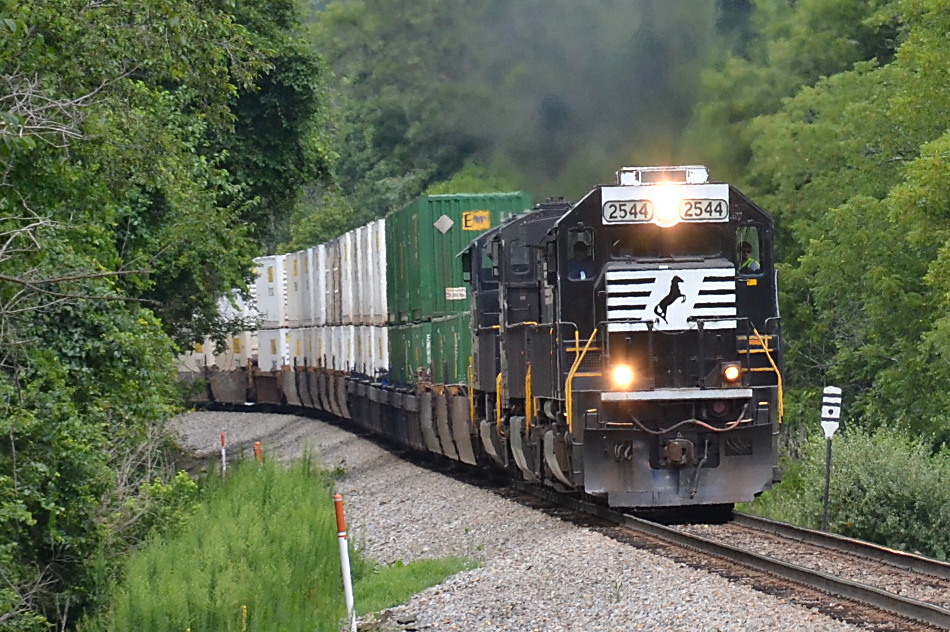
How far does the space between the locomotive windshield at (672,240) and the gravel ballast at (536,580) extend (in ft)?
8.81

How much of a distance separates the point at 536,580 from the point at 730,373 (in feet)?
10.2

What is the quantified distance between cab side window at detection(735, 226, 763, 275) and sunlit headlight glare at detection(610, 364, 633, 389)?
1.50 m

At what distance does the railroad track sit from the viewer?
Result: 9.24 metres

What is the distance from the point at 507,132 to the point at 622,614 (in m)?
16.1

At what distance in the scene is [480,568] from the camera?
12312mm

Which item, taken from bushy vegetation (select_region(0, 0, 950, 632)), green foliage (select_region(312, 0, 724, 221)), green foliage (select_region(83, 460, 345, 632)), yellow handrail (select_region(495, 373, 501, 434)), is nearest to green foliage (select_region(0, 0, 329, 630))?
bushy vegetation (select_region(0, 0, 950, 632))

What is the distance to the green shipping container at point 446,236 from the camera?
22.2 m

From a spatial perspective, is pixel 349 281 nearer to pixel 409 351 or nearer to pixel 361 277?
pixel 361 277

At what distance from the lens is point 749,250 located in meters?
13.8

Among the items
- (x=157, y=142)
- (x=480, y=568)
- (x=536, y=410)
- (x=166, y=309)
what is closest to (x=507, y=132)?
(x=166, y=309)

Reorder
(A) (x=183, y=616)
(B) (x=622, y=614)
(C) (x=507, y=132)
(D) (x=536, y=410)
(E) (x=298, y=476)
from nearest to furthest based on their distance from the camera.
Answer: (B) (x=622, y=614)
(A) (x=183, y=616)
(D) (x=536, y=410)
(E) (x=298, y=476)
(C) (x=507, y=132)

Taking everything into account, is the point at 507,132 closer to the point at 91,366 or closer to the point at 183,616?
the point at 91,366

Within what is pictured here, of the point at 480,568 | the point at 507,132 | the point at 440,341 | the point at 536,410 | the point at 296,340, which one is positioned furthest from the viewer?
the point at 296,340

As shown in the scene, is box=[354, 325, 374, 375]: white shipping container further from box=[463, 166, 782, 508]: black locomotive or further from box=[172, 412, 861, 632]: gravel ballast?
box=[463, 166, 782, 508]: black locomotive
